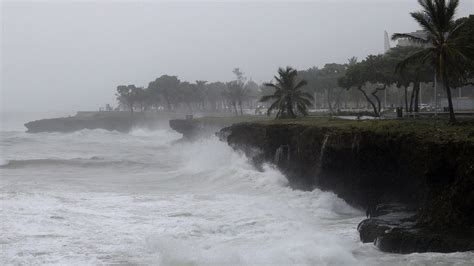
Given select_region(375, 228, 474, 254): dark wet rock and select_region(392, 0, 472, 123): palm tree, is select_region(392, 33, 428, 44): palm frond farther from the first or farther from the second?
select_region(375, 228, 474, 254): dark wet rock

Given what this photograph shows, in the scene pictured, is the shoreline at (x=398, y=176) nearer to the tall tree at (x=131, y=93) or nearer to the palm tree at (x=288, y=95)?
the palm tree at (x=288, y=95)

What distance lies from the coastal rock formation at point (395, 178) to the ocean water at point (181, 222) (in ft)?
2.19

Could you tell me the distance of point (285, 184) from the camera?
25.0 m

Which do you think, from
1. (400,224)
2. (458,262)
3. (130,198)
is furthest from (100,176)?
(458,262)

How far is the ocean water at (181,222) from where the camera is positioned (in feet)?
39.5

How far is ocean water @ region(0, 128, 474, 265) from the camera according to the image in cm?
1205

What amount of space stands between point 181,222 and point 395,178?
7.31 meters

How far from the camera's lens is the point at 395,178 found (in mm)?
16719

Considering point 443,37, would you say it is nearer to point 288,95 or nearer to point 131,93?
point 288,95

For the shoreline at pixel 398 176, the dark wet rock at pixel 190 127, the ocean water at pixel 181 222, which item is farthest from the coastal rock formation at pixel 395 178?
the dark wet rock at pixel 190 127

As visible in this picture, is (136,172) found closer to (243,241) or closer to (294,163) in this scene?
(294,163)

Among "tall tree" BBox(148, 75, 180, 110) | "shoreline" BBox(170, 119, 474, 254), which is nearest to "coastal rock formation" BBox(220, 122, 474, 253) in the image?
"shoreline" BBox(170, 119, 474, 254)

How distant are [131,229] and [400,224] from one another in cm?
815

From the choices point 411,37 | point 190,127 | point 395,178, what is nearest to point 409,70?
point 411,37
